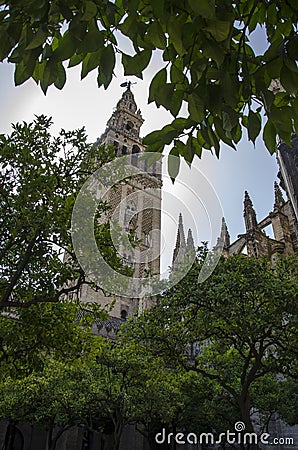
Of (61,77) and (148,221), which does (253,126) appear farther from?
(148,221)

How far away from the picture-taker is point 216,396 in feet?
59.6

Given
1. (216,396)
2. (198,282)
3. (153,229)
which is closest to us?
(198,282)

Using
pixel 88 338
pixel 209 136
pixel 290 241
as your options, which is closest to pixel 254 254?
pixel 290 241

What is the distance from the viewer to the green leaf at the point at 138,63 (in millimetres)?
2055

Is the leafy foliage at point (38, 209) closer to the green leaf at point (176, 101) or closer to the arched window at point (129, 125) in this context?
the green leaf at point (176, 101)

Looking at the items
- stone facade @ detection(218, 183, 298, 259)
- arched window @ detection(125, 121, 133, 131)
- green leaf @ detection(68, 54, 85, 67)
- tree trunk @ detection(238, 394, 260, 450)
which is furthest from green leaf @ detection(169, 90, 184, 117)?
arched window @ detection(125, 121, 133, 131)

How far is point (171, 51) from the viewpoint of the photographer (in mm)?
2203

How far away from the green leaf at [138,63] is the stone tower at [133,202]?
3469cm

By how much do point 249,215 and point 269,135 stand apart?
26.3 meters

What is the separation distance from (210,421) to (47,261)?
1526 centimetres

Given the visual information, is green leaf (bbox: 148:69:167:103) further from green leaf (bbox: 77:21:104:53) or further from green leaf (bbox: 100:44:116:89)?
green leaf (bbox: 77:21:104:53)

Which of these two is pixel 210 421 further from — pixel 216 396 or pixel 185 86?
pixel 185 86

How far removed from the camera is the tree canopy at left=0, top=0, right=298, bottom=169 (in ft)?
5.90

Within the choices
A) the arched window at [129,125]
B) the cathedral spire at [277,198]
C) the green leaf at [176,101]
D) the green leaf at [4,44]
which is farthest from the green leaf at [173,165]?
the arched window at [129,125]
